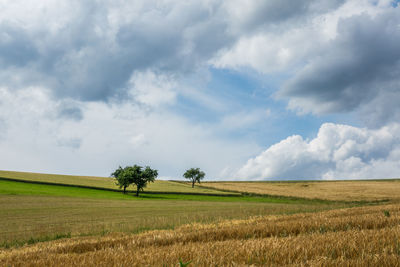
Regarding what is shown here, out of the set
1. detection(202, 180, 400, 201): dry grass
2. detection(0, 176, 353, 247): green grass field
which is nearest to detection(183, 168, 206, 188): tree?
detection(202, 180, 400, 201): dry grass

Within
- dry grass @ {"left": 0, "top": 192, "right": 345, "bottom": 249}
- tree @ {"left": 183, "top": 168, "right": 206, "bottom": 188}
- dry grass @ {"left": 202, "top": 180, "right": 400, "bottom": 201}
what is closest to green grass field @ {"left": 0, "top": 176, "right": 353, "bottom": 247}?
dry grass @ {"left": 0, "top": 192, "right": 345, "bottom": 249}

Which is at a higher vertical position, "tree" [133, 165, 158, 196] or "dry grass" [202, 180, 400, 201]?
"tree" [133, 165, 158, 196]

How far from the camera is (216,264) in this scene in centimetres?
389

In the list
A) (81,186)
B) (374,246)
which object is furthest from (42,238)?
(81,186)

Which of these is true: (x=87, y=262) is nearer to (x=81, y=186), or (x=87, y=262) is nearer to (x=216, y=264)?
(x=216, y=264)

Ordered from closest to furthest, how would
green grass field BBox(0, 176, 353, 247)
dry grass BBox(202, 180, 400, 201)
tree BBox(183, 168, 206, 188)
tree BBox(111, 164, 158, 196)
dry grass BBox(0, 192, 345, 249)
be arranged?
dry grass BBox(0, 192, 345, 249), green grass field BBox(0, 176, 353, 247), dry grass BBox(202, 180, 400, 201), tree BBox(111, 164, 158, 196), tree BBox(183, 168, 206, 188)

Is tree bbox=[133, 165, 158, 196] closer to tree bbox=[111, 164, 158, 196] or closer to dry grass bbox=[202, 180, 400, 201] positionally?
tree bbox=[111, 164, 158, 196]

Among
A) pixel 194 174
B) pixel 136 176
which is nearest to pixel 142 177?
pixel 136 176

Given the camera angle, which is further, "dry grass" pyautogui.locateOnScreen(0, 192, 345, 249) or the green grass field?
the green grass field

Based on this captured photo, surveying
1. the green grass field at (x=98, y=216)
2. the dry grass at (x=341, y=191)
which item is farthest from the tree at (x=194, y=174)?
the green grass field at (x=98, y=216)

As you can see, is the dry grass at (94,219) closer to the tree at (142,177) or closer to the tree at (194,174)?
the tree at (142,177)

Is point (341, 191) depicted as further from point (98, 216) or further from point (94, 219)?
point (94, 219)

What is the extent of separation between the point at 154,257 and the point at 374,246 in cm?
370

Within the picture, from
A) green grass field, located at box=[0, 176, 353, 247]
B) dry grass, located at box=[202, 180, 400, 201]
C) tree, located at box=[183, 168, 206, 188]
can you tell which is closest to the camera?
green grass field, located at box=[0, 176, 353, 247]
